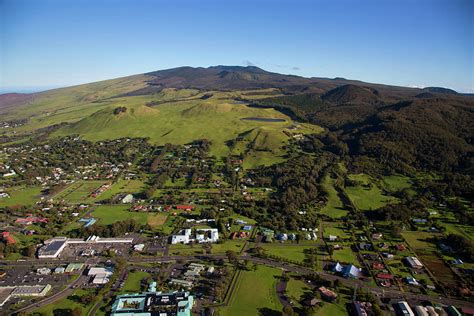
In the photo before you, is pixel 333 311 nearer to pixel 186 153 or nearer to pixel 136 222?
pixel 136 222

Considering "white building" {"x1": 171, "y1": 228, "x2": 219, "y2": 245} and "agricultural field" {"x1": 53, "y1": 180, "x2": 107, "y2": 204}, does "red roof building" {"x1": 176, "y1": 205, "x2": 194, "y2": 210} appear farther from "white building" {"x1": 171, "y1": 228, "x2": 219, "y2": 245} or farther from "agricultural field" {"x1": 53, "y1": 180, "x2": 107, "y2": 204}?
"agricultural field" {"x1": 53, "y1": 180, "x2": 107, "y2": 204}

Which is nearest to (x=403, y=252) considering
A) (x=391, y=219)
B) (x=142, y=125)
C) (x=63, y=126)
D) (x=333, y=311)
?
(x=391, y=219)

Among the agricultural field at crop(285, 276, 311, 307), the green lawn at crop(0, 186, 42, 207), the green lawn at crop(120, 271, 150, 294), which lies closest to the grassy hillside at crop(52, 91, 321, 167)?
the green lawn at crop(0, 186, 42, 207)

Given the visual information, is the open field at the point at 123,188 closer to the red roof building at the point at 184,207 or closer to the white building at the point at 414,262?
the red roof building at the point at 184,207

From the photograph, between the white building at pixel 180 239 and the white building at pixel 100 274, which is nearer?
the white building at pixel 100 274

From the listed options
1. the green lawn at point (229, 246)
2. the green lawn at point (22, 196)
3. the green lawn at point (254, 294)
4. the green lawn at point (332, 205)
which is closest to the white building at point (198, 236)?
the green lawn at point (229, 246)

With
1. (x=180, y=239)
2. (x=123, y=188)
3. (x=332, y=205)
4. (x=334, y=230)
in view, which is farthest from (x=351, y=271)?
(x=123, y=188)

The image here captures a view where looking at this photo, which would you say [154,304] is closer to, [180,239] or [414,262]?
[180,239]
